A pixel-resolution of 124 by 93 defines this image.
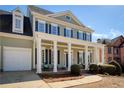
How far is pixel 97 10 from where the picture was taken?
19172 mm

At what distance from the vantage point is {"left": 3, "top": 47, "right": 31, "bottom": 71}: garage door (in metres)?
18.1

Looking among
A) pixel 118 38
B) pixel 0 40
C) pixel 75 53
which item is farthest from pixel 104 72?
pixel 118 38

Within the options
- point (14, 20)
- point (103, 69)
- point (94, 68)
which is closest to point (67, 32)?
point (94, 68)

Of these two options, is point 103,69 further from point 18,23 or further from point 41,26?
point 18,23

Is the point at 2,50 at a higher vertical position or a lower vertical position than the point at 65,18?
lower

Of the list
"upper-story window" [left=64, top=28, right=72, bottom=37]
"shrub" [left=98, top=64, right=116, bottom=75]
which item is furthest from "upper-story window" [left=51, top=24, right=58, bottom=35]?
"shrub" [left=98, top=64, right=116, bottom=75]

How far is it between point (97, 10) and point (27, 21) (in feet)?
24.7

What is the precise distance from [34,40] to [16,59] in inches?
102

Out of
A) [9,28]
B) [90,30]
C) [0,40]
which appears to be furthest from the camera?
[90,30]

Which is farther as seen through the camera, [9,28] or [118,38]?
[118,38]

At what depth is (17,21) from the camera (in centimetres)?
1984

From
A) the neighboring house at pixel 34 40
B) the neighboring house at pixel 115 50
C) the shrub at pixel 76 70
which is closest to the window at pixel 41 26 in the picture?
the neighboring house at pixel 34 40
